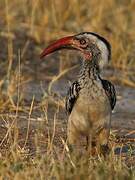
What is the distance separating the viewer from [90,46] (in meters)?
7.88

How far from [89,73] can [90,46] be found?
0.36 m

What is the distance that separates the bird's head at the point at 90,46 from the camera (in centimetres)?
778

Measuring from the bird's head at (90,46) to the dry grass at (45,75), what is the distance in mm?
607

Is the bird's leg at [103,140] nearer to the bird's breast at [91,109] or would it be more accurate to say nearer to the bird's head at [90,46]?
the bird's breast at [91,109]

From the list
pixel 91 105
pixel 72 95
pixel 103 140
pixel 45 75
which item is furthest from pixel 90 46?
pixel 45 75

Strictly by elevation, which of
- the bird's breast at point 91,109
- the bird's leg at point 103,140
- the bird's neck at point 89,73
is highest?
the bird's neck at point 89,73

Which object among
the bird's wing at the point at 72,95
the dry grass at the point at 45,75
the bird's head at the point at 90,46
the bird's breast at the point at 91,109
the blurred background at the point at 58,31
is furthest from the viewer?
the blurred background at the point at 58,31

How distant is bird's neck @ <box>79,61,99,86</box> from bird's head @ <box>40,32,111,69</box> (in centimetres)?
6

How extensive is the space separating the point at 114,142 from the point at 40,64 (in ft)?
12.8

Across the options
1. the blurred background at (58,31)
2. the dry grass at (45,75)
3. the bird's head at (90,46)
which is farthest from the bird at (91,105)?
the blurred background at (58,31)

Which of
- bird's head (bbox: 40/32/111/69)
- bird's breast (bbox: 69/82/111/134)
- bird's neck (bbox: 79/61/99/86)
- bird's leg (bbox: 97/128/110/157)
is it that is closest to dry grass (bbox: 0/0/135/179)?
bird's leg (bbox: 97/128/110/157)

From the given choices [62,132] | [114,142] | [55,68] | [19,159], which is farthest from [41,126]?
[55,68]

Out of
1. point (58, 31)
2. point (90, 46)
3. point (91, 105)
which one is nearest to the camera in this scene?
point (91, 105)

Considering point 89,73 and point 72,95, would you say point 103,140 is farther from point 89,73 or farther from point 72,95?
point 89,73
